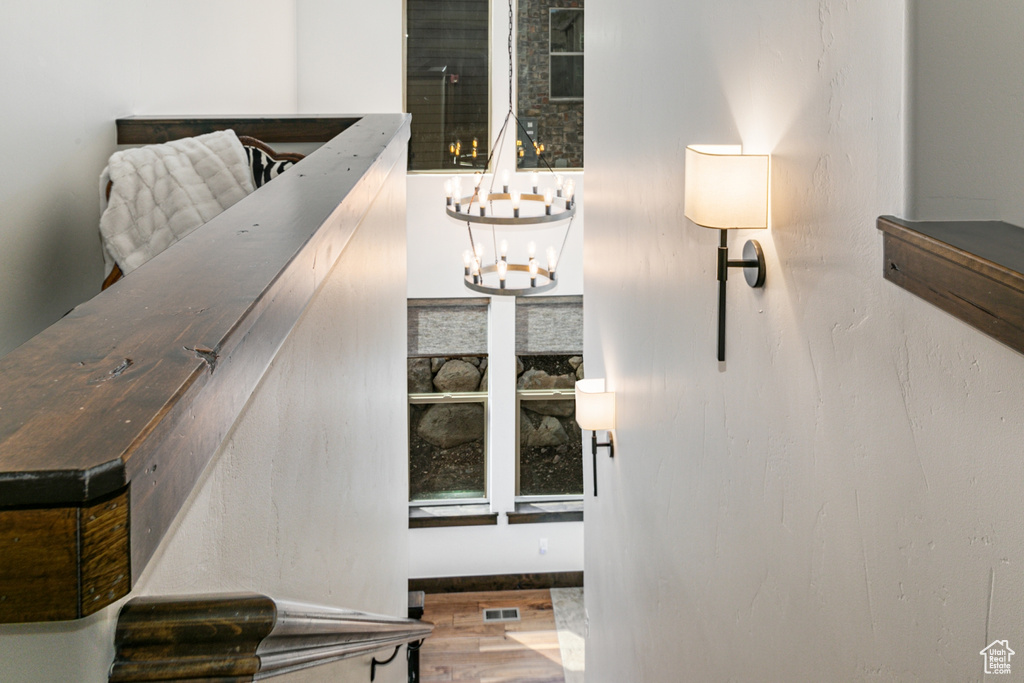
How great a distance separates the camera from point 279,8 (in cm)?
632

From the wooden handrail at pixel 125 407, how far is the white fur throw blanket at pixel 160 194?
101 centimetres

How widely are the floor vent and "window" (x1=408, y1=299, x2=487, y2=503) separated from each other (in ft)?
3.55

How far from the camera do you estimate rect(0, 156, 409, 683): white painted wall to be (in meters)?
0.57

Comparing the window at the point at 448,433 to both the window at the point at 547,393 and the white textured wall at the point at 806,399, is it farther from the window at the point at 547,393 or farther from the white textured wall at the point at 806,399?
the white textured wall at the point at 806,399

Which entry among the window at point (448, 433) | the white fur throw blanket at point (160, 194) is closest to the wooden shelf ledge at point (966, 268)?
the white fur throw blanket at point (160, 194)

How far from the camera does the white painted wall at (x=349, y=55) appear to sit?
7250 mm

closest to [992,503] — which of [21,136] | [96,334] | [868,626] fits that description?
[868,626]

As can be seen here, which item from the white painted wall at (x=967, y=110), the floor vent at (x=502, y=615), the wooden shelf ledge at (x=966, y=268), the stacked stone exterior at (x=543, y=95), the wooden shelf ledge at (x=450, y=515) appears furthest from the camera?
the wooden shelf ledge at (x=450, y=515)

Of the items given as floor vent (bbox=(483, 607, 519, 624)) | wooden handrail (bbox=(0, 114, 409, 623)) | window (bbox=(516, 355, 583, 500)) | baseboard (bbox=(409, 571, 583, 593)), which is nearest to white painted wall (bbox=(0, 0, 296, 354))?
wooden handrail (bbox=(0, 114, 409, 623))

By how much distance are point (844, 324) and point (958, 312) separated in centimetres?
40

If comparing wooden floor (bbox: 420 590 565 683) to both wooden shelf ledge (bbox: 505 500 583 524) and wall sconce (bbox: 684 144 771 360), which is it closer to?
wooden shelf ledge (bbox: 505 500 583 524)

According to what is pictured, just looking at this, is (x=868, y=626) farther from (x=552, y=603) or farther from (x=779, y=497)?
(x=552, y=603)

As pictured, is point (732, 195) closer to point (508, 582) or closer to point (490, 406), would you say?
point (490, 406)

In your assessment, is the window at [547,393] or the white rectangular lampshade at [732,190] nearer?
the white rectangular lampshade at [732,190]
